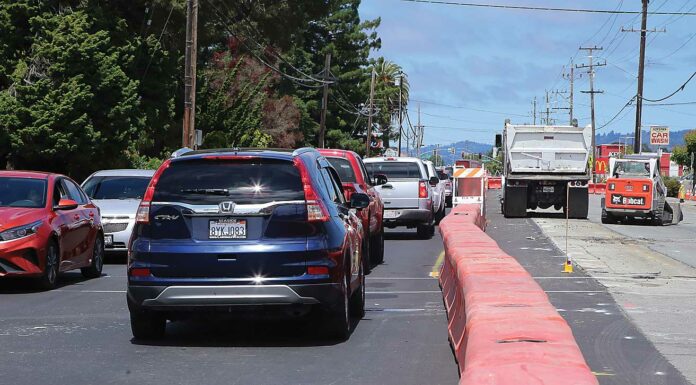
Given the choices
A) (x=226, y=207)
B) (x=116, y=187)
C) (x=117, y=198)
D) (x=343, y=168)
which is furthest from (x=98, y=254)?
(x=226, y=207)

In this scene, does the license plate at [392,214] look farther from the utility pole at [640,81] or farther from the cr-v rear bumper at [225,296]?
the utility pole at [640,81]

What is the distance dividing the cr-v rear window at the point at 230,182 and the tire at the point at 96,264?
7.02 meters

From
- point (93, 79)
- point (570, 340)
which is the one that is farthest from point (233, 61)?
point (570, 340)

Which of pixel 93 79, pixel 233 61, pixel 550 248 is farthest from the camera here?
pixel 233 61

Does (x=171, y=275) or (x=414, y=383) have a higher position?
(x=171, y=275)

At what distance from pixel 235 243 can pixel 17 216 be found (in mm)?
5774

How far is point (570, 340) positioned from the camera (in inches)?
260

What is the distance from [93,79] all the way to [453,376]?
26.7 metres

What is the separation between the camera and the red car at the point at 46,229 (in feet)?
45.6

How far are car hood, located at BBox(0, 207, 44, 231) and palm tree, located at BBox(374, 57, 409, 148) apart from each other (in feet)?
300

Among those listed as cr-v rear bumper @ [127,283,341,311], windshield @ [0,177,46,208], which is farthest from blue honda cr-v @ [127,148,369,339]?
windshield @ [0,177,46,208]

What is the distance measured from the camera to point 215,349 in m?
9.70

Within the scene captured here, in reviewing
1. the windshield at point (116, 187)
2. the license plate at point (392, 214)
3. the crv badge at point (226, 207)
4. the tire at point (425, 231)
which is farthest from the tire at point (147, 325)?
the tire at point (425, 231)

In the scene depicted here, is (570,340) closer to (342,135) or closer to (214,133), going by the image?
(214,133)
